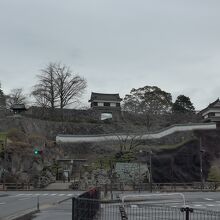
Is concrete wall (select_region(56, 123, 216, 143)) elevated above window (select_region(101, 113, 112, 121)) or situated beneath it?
situated beneath

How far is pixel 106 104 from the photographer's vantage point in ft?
281

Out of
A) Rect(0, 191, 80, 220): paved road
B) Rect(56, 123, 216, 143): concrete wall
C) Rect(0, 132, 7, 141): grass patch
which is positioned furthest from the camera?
Rect(56, 123, 216, 143): concrete wall

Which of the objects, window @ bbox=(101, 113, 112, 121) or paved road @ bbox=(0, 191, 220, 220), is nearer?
paved road @ bbox=(0, 191, 220, 220)

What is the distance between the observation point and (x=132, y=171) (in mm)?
57781

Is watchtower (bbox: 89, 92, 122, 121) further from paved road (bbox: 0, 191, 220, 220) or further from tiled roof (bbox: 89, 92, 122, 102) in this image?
paved road (bbox: 0, 191, 220, 220)

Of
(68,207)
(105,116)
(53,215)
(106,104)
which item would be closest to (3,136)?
(105,116)

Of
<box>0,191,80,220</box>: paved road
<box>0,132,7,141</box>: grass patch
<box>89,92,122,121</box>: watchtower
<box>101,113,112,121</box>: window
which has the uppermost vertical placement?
<box>89,92,122,121</box>: watchtower

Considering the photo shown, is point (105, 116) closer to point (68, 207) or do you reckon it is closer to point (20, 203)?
point (20, 203)

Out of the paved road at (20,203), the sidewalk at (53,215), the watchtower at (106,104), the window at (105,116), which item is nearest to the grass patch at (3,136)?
the watchtower at (106,104)

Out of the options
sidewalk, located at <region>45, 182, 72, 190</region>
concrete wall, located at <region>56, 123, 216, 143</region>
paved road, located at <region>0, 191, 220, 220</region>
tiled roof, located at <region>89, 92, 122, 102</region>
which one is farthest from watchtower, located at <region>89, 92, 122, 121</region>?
paved road, located at <region>0, 191, 220, 220</region>

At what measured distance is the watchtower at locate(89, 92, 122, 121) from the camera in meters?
83.6

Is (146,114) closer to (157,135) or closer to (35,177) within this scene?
(157,135)

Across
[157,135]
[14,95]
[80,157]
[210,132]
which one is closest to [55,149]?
[80,157]

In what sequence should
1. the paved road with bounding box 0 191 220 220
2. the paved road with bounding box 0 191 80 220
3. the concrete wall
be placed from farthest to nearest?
the concrete wall, the paved road with bounding box 0 191 80 220, the paved road with bounding box 0 191 220 220
